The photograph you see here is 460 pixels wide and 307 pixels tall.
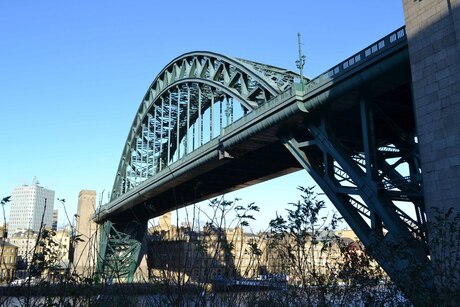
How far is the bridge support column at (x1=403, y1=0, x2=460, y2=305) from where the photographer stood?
14.5 metres

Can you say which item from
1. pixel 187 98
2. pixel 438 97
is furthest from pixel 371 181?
pixel 187 98

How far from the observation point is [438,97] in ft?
50.6

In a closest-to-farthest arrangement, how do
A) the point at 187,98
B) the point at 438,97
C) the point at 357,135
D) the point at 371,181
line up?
the point at 438,97 → the point at 371,181 → the point at 357,135 → the point at 187,98

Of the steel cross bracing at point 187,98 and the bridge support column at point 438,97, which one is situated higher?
the steel cross bracing at point 187,98

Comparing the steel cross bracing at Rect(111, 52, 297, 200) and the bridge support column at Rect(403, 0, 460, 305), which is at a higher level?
the steel cross bracing at Rect(111, 52, 297, 200)

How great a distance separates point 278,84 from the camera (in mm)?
33562

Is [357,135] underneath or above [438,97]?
above

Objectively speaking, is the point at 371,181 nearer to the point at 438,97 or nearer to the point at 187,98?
the point at 438,97

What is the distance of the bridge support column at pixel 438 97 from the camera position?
47.5 feet

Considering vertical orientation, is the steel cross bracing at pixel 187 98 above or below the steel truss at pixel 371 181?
above

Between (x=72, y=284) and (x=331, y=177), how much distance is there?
18349 mm

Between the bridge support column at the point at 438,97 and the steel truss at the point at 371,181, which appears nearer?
the bridge support column at the point at 438,97

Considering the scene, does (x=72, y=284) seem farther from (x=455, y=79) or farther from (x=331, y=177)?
(x=331, y=177)

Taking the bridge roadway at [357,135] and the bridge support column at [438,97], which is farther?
the bridge roadway at [357,135]
